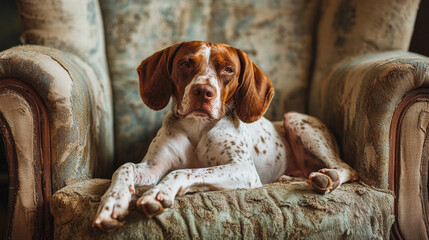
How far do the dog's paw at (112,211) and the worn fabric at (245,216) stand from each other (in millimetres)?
31

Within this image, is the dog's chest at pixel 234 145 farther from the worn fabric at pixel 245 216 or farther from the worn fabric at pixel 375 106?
the worn fabric at pixel 375 106

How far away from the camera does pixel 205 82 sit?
151 centimetres

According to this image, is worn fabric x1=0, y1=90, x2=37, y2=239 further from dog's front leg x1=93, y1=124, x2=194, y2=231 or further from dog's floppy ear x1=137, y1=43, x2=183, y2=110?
dog's floppy ear x1=137, y1=43, x2=183, y2=110

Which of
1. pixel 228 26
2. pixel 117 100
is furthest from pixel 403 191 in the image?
pixel 117 100

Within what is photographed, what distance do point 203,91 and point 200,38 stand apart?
1.12m

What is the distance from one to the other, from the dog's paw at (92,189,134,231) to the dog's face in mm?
462

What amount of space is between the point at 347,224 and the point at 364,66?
0.93 m

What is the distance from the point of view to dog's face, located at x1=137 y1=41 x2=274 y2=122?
153cm

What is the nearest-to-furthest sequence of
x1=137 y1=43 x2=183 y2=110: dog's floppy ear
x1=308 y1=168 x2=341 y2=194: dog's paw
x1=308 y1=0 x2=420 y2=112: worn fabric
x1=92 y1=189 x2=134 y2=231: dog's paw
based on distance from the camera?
x1=92 y1=189 x2=134 y2=231: dog's paw, x1=308 y1=168 x2=341 y2=194: dog's paw, x1=137 y1=43 x2=183 y2=110: dog's floppy ear, x1=308 y1=0 x2=420 y2=112: worn fabric

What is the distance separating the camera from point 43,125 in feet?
4.95

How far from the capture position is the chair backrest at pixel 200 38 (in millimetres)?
2334

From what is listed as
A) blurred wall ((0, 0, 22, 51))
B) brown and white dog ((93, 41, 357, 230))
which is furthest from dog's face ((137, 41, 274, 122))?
blurred wall ((0, 0, 22, 51))

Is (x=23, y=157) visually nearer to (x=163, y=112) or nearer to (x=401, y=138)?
(x=163, y=112)

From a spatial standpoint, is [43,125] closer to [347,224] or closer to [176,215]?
[176,215]
